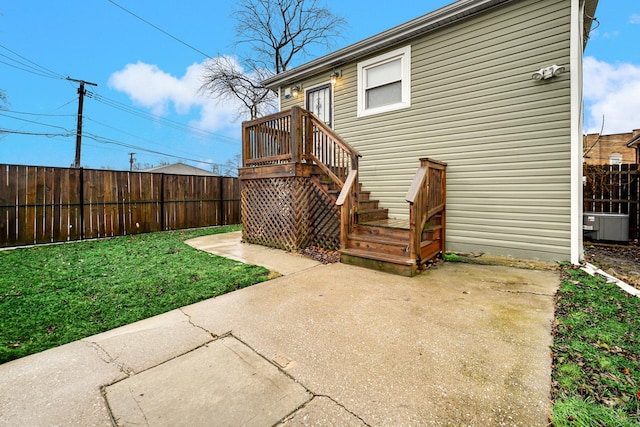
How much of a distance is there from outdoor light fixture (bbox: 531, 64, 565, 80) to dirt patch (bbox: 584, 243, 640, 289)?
3.00m

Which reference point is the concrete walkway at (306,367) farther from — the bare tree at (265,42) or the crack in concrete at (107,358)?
the bare tree at (265,42)

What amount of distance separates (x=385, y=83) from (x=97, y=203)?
7785 mm

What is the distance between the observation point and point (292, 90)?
300 inches

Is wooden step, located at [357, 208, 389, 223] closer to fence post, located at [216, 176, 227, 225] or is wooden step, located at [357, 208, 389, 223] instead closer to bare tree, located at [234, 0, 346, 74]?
fence post, located at [216, 176, 227, 225]

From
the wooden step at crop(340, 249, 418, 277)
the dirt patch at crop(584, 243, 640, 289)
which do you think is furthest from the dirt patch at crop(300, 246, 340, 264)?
the dirt patch at crop(584, 243, 640, 289)

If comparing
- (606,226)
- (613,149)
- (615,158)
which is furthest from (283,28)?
(615,158)

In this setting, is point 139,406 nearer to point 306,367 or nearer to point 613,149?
point 306,367

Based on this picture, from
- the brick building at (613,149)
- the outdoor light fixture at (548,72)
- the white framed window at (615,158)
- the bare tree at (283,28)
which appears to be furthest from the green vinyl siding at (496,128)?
the white framed window at (615,158)

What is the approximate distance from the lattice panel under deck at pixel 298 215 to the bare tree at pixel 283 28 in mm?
12072

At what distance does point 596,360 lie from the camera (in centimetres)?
186

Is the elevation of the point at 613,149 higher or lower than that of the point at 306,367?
higher

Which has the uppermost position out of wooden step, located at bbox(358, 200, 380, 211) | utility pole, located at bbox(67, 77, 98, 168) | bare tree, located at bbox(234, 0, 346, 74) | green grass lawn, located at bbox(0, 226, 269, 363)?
bare tree, located at bbox(234, 0, 346, 74)

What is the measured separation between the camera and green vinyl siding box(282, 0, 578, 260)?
4.25m

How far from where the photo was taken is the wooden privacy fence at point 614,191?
240 inches
